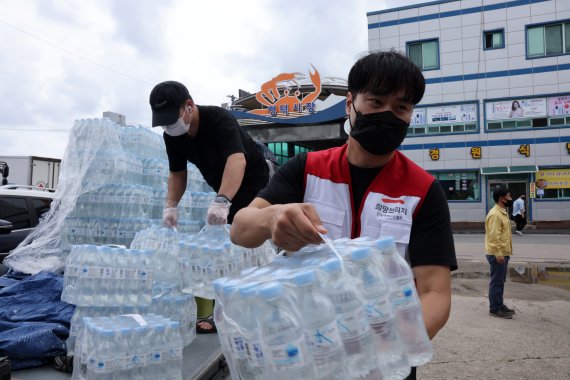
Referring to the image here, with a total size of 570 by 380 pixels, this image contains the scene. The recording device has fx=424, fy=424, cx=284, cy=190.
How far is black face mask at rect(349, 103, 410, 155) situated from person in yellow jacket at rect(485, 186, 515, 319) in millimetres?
5534

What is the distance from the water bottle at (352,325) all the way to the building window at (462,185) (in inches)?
894

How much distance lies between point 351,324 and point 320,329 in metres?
0.10

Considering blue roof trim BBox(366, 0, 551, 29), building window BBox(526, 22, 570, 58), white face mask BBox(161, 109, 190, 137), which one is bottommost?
white face mask BBox(161, 109, 190, 137)

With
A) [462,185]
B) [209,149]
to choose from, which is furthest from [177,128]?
[462,185]

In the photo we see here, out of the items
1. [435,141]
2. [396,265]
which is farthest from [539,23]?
[396,265]

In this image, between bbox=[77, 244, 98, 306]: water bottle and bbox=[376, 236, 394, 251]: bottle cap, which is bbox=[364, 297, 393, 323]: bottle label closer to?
bbox=[376, 236, 394, 251]: bottle cap

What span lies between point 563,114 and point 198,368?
2396cm

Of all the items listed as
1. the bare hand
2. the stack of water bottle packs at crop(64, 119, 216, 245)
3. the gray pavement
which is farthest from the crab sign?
the bare hand

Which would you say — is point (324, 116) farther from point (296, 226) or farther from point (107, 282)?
point (296, 226)

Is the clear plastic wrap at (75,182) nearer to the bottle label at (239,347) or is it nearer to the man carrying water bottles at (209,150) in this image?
the man carrying water bottles at (209,150)

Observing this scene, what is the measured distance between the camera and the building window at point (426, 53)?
23812mm

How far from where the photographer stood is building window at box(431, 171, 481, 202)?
74.1ft

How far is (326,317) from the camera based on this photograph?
3.78 ft

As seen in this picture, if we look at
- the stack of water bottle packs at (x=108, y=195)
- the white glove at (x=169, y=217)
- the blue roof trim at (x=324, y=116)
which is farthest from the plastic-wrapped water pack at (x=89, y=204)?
the blue roof trim at (x=324, y=116)
